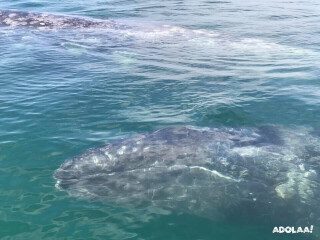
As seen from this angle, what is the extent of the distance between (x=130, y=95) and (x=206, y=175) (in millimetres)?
5397

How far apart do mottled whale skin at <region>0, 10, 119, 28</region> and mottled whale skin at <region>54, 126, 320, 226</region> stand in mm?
13395

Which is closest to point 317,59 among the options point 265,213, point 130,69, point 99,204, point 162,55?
point 162,55

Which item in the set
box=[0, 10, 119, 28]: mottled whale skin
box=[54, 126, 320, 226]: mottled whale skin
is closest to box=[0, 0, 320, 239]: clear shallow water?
box=[54, 126, 320, 226]: mottled whale skin

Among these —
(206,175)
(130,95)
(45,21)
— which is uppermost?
(45,21)

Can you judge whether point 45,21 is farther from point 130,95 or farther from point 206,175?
point 206,175

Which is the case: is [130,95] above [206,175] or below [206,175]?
above

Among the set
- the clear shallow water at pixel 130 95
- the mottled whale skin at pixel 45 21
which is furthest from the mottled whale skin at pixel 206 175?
the mottled whale skin at pixel 45 21

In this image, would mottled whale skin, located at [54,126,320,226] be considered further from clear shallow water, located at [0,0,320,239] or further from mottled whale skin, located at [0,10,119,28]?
mottled whale skin, located at [0,10,119,28]

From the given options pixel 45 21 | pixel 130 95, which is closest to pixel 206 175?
pixel 130 95

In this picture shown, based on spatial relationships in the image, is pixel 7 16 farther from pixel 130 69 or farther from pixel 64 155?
pixel 64 155

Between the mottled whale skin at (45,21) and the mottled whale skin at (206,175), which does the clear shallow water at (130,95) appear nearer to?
the mottled whale skin at (206,175)

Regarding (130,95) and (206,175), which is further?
(130,95)

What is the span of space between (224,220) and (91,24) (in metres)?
16.1

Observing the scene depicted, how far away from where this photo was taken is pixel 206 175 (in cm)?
766
